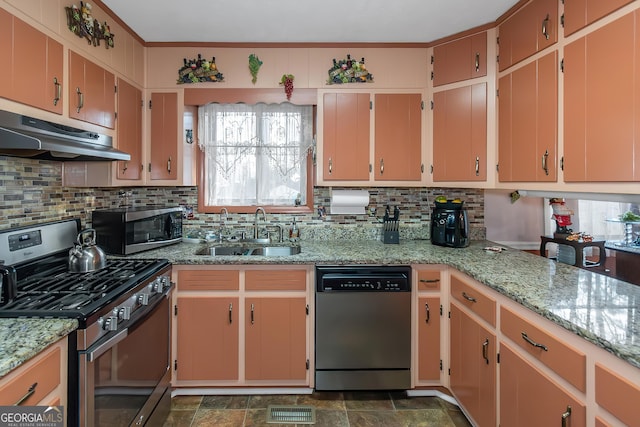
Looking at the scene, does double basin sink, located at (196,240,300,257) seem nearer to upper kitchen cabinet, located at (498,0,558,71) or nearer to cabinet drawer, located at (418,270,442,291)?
cabinet drawer, located at (418,270,442,291)

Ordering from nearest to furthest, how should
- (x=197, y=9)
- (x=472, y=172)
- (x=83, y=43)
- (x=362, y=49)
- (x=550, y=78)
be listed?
1. (x=550, y=78)
2. (x=83, y=43)
3. (x=197, y=9)
4. (x=472, y=172)
5. (x=362, y=49)

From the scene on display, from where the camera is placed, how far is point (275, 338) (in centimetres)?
241

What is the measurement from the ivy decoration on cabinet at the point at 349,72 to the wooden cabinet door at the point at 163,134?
122cm

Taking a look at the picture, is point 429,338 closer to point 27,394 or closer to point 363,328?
point 363,328

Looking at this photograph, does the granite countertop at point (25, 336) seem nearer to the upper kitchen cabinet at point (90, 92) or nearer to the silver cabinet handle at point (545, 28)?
the upper kitchen cabinet at point (90, 92)

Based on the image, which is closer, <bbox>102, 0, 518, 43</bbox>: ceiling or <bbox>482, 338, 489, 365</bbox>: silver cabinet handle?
<bbox>482, 338, 489, 365</bbox>: silver cabinet handle

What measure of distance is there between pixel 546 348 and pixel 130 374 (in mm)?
1790

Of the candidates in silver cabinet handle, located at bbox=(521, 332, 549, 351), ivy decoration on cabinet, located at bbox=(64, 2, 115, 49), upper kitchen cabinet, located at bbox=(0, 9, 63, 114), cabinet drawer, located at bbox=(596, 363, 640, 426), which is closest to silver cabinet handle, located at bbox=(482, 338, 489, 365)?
silver cabinet handle, located at bbox=(521, 332, 549, 351)

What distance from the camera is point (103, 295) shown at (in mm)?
1581

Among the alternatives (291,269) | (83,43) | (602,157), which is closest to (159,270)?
(291,269)

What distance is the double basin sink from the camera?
9.33 ft

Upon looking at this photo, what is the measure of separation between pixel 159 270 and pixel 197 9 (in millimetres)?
1627

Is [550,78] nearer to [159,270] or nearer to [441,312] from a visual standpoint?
[441,312]

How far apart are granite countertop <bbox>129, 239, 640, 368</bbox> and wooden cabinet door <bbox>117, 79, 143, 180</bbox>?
0.60m
